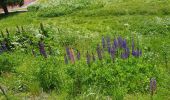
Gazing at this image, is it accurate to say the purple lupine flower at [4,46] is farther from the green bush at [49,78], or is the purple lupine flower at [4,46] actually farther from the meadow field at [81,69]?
the green bush at [49,78]

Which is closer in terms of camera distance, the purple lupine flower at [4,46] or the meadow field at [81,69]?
the meadow field at [81,69]

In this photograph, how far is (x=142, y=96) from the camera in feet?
33.0

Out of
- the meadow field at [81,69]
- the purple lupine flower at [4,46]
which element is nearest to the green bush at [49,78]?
the meadow field at [81,69]

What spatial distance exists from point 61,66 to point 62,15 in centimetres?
A: 2284

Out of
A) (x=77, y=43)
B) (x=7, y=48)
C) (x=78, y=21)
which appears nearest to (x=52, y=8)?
(x=78, y=21)

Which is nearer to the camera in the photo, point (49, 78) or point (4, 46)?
point (49, 78)

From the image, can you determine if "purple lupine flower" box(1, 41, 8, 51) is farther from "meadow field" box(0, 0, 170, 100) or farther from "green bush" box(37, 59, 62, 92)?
"green bush" box(37, 59, 62, 92)

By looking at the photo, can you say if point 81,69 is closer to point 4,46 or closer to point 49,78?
point 49,78

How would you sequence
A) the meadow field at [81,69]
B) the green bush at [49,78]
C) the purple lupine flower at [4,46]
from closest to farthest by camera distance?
1. the meadow field at [81,69]
2. the green bush at [49,78]
3. the purple lupine flower at [4,46]

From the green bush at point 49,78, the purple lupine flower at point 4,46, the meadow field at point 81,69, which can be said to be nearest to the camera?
the meadow field at point 81,69

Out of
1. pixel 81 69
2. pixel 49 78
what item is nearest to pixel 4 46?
pixel 49 78

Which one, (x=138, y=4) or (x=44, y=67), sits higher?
(x=44, y=67)

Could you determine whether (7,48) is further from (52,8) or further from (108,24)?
(52,8)

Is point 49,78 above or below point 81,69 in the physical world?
below
